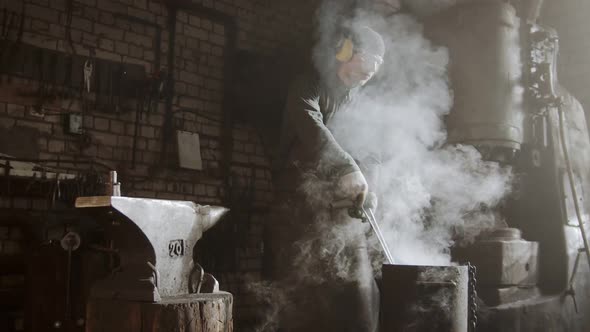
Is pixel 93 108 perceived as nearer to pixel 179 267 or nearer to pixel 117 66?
pixel 117 66

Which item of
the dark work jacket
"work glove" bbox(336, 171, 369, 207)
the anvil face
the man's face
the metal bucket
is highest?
the man's face

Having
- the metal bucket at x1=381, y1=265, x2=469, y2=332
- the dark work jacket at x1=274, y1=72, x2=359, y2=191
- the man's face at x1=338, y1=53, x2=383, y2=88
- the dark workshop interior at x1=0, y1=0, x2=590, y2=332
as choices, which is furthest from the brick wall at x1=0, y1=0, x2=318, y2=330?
the metal bucket at x1=381, y1=265, x2=469, y2=332

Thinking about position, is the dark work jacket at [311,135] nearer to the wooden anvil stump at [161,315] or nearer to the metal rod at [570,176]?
the wooden anvil stump at [161,315]

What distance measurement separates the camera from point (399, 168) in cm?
570

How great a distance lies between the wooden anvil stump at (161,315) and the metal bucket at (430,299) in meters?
1.42

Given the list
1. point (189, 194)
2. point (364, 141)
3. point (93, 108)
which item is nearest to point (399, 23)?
point (364, 141)

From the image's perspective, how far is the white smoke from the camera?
220 inches

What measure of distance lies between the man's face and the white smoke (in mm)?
647

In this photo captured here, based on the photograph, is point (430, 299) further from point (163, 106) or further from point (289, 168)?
point (163, 106)

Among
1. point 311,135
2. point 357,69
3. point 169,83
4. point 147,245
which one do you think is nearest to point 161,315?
point 147,245

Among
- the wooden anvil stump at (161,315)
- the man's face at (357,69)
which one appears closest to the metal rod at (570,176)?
the man's face at (357,69)

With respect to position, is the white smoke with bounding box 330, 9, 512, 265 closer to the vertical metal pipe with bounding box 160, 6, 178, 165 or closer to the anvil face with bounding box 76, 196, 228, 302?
the vertical metal pipe with bounding box 160, 6, 178, 165

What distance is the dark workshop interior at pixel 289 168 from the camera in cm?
371

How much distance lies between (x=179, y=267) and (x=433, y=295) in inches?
71.2
